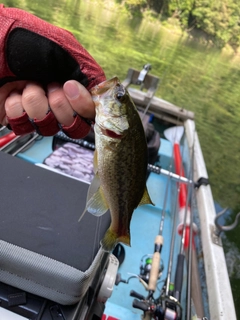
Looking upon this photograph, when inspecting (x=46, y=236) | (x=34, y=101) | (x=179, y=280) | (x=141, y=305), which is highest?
(x=34, y=101)

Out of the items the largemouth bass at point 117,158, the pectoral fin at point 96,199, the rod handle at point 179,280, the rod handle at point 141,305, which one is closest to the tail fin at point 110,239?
the largemouth bass at point 117,158

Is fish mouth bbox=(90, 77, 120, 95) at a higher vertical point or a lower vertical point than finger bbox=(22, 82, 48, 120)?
higher

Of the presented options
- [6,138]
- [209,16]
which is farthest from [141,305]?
[209,16]

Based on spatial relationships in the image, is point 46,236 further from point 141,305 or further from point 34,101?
point 141,305

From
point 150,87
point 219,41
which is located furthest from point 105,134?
point 219,41

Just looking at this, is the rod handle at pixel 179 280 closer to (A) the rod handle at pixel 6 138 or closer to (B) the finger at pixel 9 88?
(B) the finger at pixel 9 88

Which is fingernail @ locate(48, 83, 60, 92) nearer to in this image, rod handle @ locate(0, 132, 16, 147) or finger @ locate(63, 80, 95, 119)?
finger @ locate(63, 80, 95, 119)

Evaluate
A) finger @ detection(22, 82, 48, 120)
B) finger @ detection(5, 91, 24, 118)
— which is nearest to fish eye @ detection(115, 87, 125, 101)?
finger @ detection(22, 82, 48, 120)
